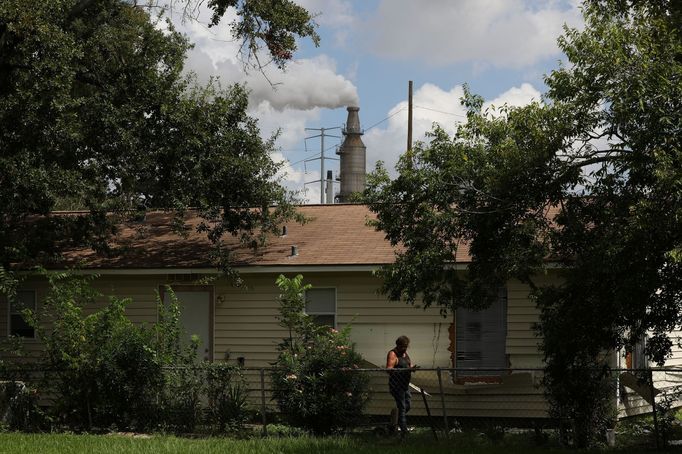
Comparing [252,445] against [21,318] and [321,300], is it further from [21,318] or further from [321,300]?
[21,318]

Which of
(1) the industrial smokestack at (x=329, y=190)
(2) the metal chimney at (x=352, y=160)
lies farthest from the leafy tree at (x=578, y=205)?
(1) the industrial smokestack at (x=329, y=190)

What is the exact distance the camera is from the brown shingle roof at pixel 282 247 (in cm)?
1842

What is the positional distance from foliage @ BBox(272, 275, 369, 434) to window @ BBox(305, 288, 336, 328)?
3538mm

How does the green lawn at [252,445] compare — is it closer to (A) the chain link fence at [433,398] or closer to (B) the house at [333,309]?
(A) the chain link fence at [433,398]

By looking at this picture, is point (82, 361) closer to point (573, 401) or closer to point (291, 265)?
point (291, 265)

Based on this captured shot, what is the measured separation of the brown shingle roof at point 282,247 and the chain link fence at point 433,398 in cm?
228

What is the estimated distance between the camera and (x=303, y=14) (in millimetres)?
18906

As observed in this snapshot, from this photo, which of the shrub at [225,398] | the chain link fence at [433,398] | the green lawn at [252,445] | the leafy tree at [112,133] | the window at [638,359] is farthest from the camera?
the window at [638,359]

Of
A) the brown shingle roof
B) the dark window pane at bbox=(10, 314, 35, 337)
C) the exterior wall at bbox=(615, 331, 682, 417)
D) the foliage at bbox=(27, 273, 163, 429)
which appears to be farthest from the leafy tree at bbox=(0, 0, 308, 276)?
the exterior wall at bbox=(615, 331, 682, 417)

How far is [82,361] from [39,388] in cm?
101

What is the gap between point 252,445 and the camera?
1316cm

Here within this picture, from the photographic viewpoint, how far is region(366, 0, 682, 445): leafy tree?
1109cm

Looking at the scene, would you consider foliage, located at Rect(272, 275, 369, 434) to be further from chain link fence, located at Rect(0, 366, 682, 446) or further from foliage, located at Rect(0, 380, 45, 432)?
foliage, located at Rect(0, 380, 45, 432)

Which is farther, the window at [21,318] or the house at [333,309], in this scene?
the window at [21,318]
